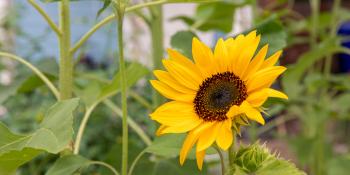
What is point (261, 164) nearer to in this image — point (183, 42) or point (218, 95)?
point (218, 95)

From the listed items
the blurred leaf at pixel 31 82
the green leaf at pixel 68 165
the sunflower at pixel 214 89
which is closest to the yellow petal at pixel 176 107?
the sunflower at pixel 214 89

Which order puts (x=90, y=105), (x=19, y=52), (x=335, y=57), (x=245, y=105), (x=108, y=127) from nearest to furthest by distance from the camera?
(x=245, y=105) → (x=90, y=105) → (x=108, y=127) → (x=19, y=52) → (x=335, y=57)

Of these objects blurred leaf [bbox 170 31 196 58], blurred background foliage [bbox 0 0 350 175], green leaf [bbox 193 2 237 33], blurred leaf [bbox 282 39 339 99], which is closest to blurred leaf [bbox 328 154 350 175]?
blurred background foliage [bbox 0 0 350 175]

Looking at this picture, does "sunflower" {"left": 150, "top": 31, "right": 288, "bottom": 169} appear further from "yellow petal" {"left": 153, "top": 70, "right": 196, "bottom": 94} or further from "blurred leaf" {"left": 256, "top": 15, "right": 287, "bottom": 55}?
"blurred leaf" {"left": 256, "top": 15, "right": 287, "bottom": 55}

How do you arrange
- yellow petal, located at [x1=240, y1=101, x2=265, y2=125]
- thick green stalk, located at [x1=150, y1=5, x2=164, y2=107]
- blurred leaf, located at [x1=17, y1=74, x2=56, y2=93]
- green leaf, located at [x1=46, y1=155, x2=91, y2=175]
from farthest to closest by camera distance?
1. thick green stalk, located at [x1=150, y1=5, x2=164, y2=107]
2. blurred leaf, located at [x1=17, y1=74, x2=56, y2=93]
3. green leaf, located at [x1=46, y1=155, x2=91, y2=175]
4. yellow petal, located at [x1=240, y1=101, x2=265, y2=125]

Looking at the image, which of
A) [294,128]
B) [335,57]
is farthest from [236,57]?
[335,57]

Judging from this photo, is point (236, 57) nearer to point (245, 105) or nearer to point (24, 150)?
point (245, 105)

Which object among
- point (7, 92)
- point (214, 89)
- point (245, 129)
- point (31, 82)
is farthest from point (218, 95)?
point (7, 92)
